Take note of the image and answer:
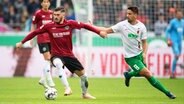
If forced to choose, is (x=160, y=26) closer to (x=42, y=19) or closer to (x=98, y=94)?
(x=42, y=19)

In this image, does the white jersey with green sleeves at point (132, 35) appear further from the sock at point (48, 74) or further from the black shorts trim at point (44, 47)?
the black shorts trim at point (44, 47)

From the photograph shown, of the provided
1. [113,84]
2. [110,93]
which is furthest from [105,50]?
[110,93]

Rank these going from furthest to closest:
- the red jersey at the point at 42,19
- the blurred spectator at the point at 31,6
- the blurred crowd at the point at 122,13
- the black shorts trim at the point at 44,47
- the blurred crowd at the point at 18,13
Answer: the blurred spectator at the point at 31,6, the blurred crowd at the point at 18,13, the blurred crowd at the point at 122,13, the red jersey at the point at 42,19, the black shorts trim at the point at 44,47

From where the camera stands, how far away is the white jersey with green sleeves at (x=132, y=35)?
58.7ft

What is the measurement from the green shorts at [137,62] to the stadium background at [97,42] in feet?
33.6

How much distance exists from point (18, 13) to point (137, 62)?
1582cm

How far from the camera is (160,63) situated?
97.7 ft

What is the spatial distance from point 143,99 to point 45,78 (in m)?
2.92

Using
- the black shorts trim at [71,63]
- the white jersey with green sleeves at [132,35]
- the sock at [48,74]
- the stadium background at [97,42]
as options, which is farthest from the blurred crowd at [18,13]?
the black shorts trim at [71,63]

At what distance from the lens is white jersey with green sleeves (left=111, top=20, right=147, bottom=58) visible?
17891mm

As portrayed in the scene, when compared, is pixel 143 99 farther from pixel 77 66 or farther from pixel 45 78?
pixel 45 78

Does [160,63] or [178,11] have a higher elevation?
[178,11]

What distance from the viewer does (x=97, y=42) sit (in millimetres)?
30312

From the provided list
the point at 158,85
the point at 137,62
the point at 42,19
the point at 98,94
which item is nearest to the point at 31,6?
the point at 42,19
